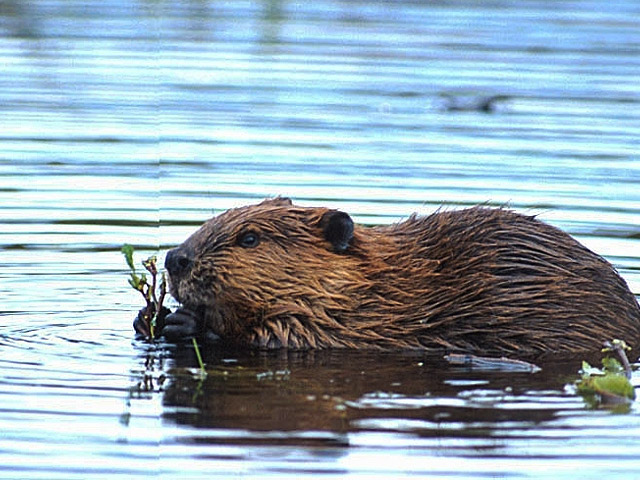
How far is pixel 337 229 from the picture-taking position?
6398mm

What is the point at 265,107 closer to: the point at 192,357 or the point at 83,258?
the point at 83,258

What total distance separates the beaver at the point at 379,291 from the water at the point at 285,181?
0.19 metres

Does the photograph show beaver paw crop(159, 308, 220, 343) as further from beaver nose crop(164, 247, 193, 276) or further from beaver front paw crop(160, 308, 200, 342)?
beaver nose crop(164, 247, 193, 276)

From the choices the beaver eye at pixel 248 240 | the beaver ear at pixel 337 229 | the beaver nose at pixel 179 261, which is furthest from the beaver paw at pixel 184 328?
the beaver ear at pixel 337 229

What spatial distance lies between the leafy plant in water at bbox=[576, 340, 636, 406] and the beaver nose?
61.9 inches

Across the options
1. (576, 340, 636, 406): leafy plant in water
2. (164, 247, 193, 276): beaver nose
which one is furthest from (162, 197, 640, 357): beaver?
(576, 340, 636, 406): leafy plant in water

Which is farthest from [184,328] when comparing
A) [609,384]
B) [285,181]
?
[285,181]

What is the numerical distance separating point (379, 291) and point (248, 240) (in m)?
0.56

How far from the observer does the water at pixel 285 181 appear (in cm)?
502

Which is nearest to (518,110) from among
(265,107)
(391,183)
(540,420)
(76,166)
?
(265,107)

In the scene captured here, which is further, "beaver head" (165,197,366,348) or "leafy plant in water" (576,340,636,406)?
"beaver head" (165,197,366,348)

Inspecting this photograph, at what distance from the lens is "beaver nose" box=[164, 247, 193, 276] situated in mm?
6301

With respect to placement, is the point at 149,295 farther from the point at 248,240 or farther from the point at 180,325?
the point at 248,240

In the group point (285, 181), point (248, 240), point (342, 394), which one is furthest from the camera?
point (285, 181)
